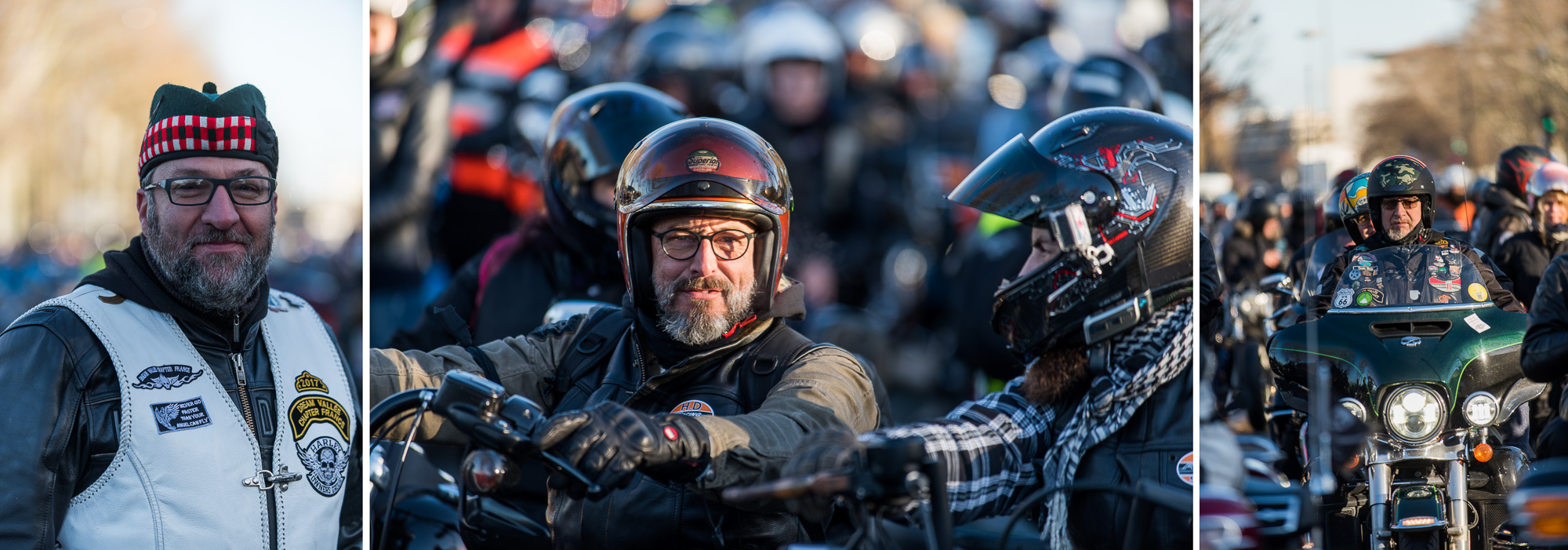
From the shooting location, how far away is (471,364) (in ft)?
11.5

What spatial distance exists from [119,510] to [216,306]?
1.82 feet

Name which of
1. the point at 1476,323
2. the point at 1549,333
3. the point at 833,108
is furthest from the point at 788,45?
the point at 1549,333

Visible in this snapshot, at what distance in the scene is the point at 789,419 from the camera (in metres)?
2.90

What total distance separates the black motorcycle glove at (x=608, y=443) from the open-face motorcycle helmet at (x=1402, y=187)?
353 centimetres

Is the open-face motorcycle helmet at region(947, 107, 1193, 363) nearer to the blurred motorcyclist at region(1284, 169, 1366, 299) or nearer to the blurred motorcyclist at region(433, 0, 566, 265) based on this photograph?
the blurred motorcyclist at region(1284, 169, 1366, 299)

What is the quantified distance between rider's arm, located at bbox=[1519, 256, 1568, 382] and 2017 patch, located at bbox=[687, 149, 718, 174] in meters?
2.79

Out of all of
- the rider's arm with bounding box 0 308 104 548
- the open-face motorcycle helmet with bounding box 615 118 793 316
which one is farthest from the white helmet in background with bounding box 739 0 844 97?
the rider's arm with bounding box 0 308 104 548

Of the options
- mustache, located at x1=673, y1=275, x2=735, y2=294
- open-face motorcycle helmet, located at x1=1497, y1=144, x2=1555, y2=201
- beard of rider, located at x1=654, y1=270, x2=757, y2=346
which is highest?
open-face motorcycle helmet, located at x1=1497, y1=144, x2=1555, y2=201

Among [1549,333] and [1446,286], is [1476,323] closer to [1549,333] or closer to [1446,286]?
[1446,286]

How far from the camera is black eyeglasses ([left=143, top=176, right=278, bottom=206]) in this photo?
3273mm

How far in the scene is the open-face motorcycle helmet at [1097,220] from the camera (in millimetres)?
3227

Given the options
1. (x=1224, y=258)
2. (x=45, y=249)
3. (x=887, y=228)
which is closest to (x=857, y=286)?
(x=887, y=228)

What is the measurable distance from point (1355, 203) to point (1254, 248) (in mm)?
3882

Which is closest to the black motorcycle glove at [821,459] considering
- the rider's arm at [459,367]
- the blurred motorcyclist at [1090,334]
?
the blurred motorcyclist at [1090,334]
